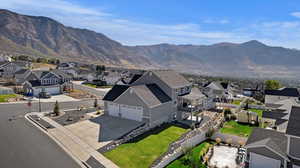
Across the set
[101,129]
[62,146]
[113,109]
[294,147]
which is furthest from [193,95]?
[62,146]

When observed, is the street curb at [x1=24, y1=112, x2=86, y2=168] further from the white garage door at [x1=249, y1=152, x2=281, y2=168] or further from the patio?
the white garage door at [x1=249, y1=152, x2=281, y2=168]

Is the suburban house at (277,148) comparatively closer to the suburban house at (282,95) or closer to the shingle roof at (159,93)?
the shingle roof at (159,93)

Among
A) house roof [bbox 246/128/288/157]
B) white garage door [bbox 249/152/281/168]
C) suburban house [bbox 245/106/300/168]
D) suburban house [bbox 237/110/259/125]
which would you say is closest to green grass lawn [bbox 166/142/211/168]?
white garage door [bbox 249/152/281/168]

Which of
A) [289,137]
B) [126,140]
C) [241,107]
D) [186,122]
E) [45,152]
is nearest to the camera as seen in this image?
[289,137]

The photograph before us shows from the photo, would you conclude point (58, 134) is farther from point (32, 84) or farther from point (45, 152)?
point (32, 84)

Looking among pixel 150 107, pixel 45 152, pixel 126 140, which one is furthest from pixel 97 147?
pixel 150 107
